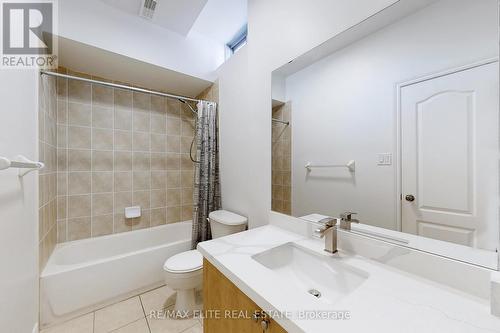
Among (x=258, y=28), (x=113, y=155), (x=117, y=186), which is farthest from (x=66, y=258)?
(x=258, y=28)

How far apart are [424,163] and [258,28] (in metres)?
1.35

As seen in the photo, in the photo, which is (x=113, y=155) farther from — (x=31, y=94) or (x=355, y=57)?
(x=355, y=57)

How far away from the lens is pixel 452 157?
0.66 m

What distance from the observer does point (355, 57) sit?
0.94m

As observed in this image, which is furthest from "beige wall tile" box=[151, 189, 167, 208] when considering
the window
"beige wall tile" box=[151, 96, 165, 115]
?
the window

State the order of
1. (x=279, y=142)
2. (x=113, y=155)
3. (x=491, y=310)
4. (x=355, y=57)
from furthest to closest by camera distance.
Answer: (x=113, y=155), (x=279, y=142), (x=355, y=57), (x=491, y=310)

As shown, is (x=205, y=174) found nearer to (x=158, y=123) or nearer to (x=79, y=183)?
(x=158, y=123)

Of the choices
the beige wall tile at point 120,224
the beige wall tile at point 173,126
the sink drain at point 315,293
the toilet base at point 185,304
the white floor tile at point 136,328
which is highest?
the beige wall tile at point 173,126

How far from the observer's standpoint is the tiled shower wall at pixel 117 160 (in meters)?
1.96

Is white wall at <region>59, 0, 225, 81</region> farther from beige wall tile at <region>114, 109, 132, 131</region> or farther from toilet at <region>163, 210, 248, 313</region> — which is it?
toilet at <region>163, 210, 248, 313</region>

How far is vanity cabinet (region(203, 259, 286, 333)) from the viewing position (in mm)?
604

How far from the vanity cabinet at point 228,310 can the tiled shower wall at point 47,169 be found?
132 centimetres

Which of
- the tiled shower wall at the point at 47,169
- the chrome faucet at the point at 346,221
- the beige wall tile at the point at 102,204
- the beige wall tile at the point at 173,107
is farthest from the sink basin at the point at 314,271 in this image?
the beige wall tile at the point at 173,107

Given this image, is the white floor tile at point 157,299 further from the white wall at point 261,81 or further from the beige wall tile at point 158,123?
the beige wall tile at point 158,123
